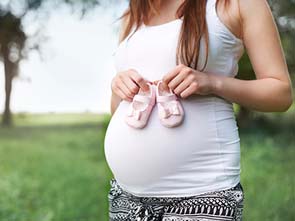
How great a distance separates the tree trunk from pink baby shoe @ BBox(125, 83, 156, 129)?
60.9 inches

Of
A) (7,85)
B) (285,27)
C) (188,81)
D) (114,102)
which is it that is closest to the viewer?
(188,81)

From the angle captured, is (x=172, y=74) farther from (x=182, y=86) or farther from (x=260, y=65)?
(x=260, y=65)

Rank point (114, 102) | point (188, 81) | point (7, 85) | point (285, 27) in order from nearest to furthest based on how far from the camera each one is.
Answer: point (188, 81) < point (114, 102) < point (7, 85) < point (285, 27)

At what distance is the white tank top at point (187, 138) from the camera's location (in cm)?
98

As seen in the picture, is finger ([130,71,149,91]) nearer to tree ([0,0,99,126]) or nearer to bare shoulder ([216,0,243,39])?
bare shoulder ([216,0,243,39])

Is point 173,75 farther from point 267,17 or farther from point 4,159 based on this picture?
point 4,159

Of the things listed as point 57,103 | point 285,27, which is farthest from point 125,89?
point 285,27

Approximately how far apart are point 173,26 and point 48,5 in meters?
1.58

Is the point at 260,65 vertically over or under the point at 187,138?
over

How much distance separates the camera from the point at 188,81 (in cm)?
95

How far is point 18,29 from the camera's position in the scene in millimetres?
2516

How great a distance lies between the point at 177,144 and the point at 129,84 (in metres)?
0.13

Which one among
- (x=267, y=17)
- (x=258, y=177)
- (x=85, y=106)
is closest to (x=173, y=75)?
(x=267, y=17)

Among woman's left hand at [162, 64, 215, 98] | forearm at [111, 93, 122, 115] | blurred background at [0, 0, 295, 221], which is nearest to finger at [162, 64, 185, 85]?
woman's left hand at [162, 64, 215, 98]
